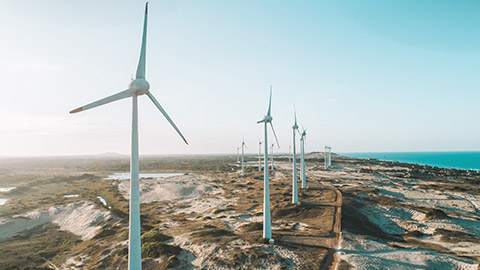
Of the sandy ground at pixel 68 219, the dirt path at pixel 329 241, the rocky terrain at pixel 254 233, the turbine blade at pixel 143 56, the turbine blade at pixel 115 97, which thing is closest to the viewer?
the turbine blade at pixel 115 97

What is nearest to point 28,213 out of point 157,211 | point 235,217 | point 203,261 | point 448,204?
point 157,211

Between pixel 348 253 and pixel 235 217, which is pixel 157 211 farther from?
pixel 348 253

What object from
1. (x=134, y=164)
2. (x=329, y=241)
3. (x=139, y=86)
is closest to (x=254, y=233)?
(x=329, y=241)

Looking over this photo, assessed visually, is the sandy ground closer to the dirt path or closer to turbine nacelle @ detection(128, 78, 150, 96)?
the dirt path

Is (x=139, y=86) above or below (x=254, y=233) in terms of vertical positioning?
above

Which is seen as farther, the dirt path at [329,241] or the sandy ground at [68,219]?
the sandy ground at [68,219]

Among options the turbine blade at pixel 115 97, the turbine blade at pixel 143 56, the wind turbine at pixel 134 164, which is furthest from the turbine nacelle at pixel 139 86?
the turbine blade at pixel 143 56

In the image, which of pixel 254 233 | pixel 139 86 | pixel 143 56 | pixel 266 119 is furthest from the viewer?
pixel 266 119

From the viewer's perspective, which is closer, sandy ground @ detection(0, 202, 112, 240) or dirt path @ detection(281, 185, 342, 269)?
dirt path @ detection(281, 185, 342, 269)

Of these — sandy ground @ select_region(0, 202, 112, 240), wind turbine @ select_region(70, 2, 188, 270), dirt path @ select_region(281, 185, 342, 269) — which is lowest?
sandy ground @ select_region(0, 202, 112, 240)

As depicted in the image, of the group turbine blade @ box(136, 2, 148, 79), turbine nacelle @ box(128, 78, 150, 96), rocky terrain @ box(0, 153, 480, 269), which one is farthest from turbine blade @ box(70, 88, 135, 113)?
rocky terrain @ box(0, 153, 480, 269)

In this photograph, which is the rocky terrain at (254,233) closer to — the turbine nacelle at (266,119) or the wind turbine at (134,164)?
the wind turbine at (134,164)

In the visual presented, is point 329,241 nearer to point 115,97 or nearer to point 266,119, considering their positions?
point 266,119
